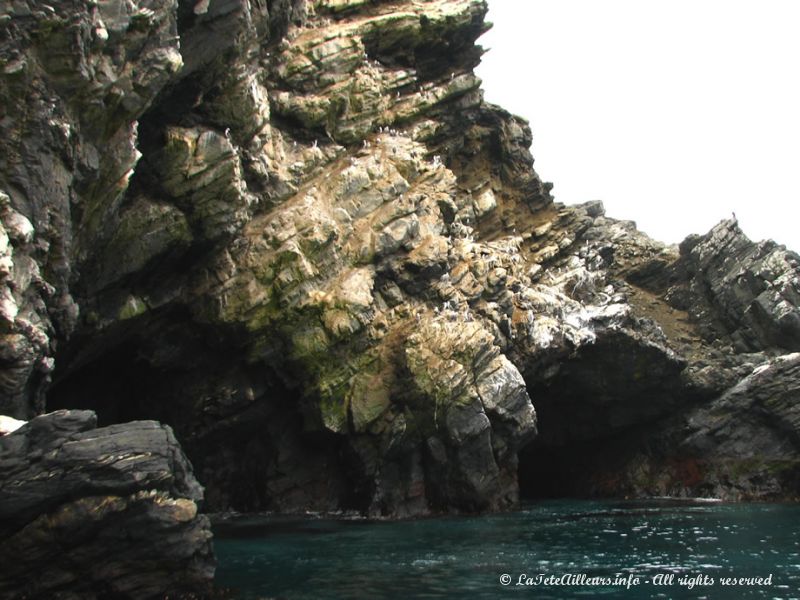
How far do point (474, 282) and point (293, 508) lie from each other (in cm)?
2142

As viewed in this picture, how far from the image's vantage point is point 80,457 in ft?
74.6

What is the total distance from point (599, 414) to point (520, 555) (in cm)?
3280

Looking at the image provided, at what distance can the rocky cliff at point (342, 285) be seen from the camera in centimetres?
3078

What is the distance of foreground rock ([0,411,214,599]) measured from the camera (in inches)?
862

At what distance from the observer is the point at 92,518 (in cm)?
2220

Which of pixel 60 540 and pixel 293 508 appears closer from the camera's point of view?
pixel 60 540

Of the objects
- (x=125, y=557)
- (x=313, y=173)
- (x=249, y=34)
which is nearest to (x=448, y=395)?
(x=313, y=173)

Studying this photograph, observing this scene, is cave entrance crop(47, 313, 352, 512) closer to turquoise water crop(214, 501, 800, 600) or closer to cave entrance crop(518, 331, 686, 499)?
turquoise water crop(214, 501, 800, 600)

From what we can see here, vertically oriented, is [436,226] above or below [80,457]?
above

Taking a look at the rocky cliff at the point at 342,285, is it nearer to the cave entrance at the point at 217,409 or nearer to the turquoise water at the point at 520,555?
the cave entrance at the point at 217,409

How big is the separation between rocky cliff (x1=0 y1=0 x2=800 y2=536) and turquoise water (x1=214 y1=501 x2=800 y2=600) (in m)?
6.55

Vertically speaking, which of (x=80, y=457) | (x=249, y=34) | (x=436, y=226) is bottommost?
(x=80, y=457)

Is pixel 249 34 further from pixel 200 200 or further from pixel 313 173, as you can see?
pixel 313 173

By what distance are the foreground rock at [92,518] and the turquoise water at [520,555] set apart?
4.35 m
